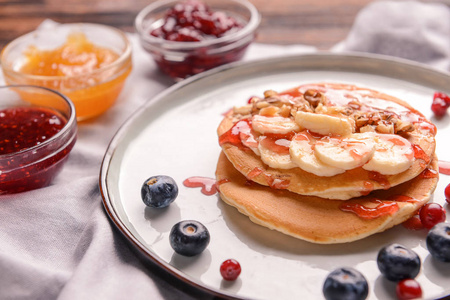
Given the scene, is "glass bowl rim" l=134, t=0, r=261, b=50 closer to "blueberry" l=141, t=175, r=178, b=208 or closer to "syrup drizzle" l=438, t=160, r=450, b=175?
"blueberry" l=141, t=175, r=178, b=208

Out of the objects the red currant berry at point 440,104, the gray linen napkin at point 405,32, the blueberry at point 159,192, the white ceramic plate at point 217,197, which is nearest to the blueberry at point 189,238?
the white ceramic plate at point 217,197

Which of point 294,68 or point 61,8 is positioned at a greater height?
point 294,68

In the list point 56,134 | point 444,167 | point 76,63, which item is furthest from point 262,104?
point 76,63

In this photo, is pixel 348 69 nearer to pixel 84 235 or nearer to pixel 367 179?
pixel 367 179

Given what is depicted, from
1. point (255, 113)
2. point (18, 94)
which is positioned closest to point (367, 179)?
point (255, 113)

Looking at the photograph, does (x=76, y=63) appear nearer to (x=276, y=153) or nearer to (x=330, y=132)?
(x=276, y=153)

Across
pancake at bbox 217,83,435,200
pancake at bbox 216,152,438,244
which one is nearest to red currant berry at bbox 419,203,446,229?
pancake at bbox 216,152,438,244
